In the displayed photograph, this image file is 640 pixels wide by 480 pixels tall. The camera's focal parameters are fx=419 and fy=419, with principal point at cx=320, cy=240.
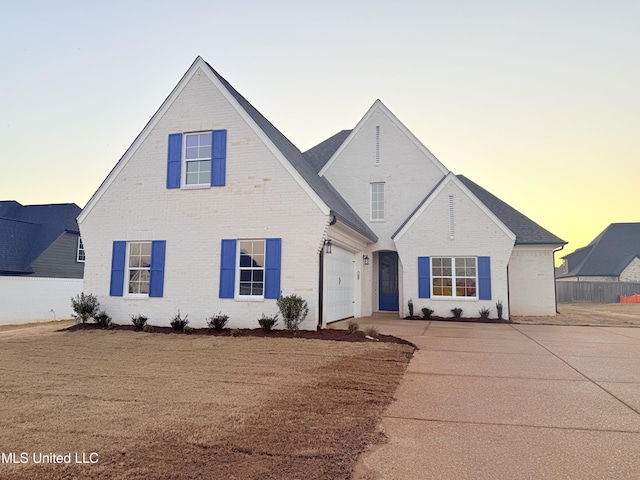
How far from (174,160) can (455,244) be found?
415 inches

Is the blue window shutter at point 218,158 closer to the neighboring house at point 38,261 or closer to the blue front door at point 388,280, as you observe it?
the blue front door at point 388,280

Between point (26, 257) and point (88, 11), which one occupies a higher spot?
point (88, 11)

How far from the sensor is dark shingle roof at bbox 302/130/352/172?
19.6 metres

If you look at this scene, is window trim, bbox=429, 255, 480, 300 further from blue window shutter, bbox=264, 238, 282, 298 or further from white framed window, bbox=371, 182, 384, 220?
blue window shutter, bbox=264, 238, 282, 298

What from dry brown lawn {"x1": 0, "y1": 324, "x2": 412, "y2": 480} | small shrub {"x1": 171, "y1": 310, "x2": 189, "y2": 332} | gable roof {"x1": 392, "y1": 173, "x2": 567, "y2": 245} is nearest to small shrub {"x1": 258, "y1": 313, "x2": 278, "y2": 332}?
small shrub {"x1": 171, "y1": 310, "x2": 189, "y2": 332}

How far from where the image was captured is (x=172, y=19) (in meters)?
11.1

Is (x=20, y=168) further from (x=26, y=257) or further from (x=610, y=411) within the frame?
(x=610, y=411)

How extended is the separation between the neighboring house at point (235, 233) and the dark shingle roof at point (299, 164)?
15 centimetres

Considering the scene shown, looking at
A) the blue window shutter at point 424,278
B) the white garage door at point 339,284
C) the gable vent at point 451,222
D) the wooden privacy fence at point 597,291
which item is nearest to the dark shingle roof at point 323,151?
the white garage door at point 339,284

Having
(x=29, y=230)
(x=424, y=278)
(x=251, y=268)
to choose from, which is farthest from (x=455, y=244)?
(x=29, y=230)

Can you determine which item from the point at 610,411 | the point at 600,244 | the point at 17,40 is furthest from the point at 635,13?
the point at 600,244

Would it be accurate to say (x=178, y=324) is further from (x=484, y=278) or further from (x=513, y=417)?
(x=484, y=278)

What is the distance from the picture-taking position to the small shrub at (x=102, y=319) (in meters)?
12.3

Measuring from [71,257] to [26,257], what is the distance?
2205mm
